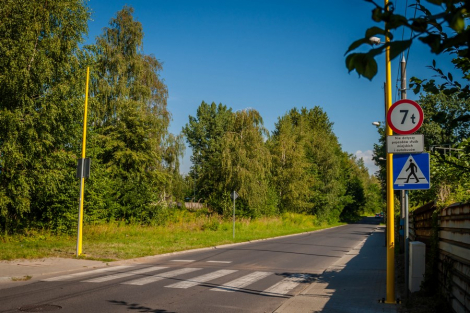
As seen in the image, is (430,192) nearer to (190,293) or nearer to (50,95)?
(190,293)

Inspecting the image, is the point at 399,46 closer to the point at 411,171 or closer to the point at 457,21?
the point at 457,21

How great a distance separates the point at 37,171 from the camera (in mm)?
19016

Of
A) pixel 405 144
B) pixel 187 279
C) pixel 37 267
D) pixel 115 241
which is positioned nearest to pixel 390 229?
pixel 405 144

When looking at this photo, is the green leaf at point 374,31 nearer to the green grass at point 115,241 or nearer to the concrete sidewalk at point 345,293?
the concrete sidewalk at point 345,293

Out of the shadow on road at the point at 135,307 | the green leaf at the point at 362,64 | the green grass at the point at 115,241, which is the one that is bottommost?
the green grass at the point at 115,241

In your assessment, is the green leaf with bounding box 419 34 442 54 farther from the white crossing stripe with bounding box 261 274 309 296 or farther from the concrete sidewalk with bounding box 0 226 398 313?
the white crossing stripe with bounding box 261 274 309 296

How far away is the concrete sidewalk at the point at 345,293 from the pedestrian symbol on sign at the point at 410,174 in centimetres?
217

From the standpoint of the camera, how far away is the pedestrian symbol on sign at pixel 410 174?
7719 millimetres

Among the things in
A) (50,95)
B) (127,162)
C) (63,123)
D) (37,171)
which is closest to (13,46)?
(50,95)

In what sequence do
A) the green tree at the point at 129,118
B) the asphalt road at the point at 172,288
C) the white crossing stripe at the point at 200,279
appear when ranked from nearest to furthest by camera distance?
the asphalt road at the point at 172,288 < the white crossing stripe at the point at 200,279 < the green tree at the point at 129,118

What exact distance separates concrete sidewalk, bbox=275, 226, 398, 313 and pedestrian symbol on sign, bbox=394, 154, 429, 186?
Answer: 2.17 m

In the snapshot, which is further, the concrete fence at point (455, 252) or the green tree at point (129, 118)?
the green tree at point (129, 118)

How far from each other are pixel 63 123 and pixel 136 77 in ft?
63.7

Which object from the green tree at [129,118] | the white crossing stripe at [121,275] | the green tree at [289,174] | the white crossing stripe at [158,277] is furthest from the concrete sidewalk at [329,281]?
the green tree at [289,174]
